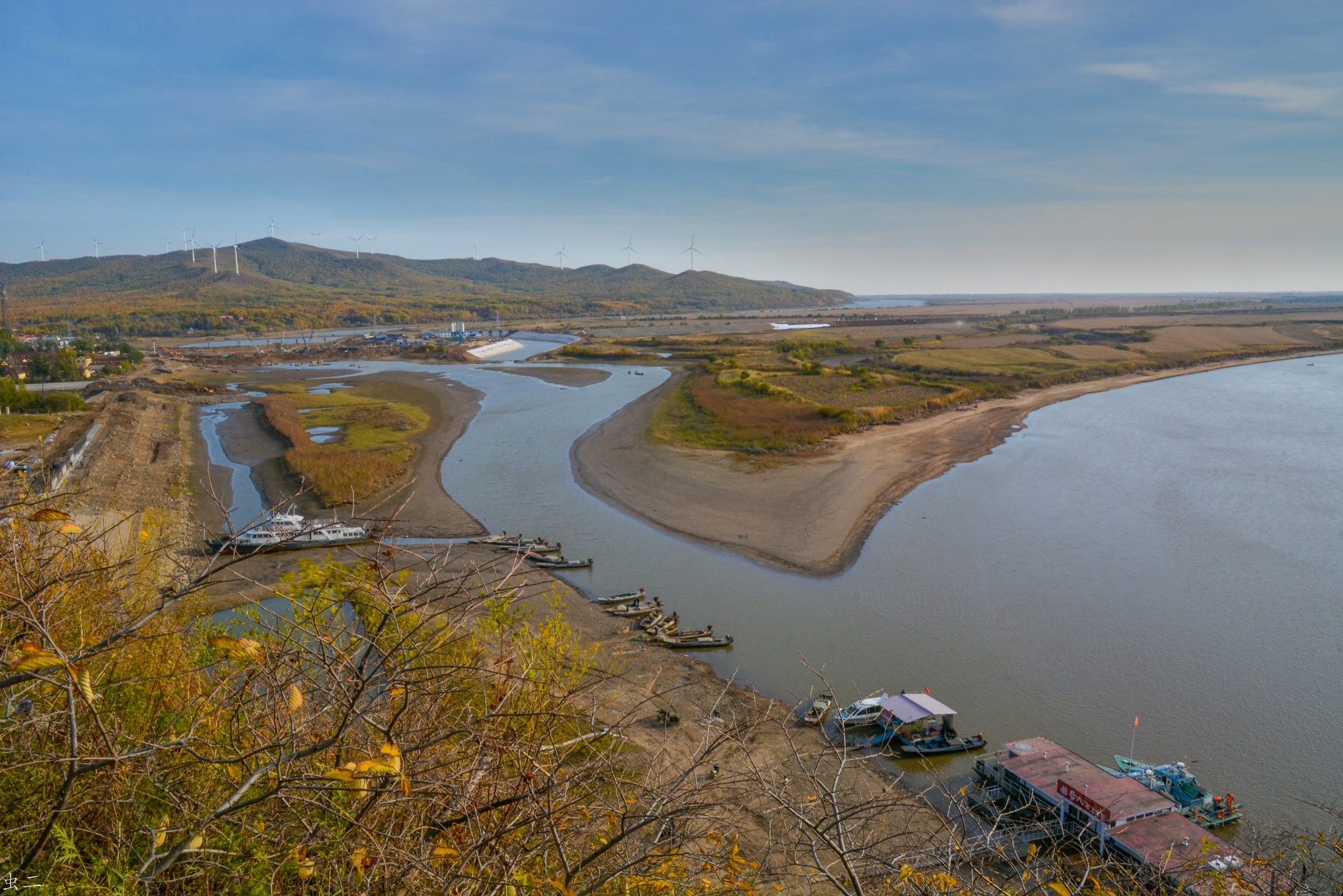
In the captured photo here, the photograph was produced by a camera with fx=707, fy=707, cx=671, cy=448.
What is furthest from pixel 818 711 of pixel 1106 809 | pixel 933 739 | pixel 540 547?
pixel 540 547

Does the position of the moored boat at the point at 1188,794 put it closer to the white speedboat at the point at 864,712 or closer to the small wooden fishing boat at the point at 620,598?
the white speedboat at the point at 864,712

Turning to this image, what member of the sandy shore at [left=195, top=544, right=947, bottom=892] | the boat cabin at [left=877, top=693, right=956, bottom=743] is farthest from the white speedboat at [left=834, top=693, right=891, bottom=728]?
the sandy shore at [left=195, top=544, right=947, bottom=892]

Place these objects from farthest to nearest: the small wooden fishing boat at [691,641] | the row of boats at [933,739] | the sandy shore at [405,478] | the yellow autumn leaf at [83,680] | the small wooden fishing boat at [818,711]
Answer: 1. the sandy shore at [405,478]
2. the small wooden fishing boat at [691,641]
3. the small wooden fishing boat at [818,711]
4. the row of boats at [933,739]
5. the yellow autumn leaf at [83,680]

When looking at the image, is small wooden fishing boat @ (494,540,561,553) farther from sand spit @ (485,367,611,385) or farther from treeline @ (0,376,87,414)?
sand spit @ (485,367,611,385)

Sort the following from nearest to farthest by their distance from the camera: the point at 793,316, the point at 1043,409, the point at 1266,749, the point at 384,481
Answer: the point at 1266,749 < the point at 384,481 < the point at 1043,409 < the point at 793,316

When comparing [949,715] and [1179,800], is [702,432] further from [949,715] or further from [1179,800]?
[1179,800]

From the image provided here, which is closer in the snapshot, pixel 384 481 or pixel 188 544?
pixel 188 544

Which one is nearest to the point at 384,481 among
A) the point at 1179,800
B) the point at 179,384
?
the point at 1179,800

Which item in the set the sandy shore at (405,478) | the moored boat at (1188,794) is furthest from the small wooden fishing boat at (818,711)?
the sandy shore at (405,478)
